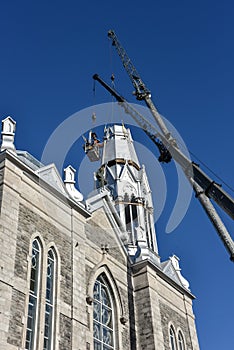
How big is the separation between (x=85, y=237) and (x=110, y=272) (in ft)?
7.67

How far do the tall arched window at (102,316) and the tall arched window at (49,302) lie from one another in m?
3.19

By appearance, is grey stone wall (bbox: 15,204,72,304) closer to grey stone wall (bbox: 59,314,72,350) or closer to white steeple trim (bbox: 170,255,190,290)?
grey stone wall (bbox: 59,314,72,350)

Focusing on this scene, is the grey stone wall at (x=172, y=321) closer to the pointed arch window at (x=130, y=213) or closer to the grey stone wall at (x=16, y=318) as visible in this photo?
the pointed arch window at (x=130, y=213)

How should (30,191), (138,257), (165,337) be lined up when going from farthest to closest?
1. (138,257)
2. (165,337)
3. (30,191)

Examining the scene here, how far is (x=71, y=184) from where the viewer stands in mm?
22172

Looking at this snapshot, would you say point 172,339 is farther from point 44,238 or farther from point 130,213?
point 130,213

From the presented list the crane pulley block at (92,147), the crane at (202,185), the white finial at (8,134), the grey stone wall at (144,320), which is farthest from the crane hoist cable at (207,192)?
the crane pulley block at (92,147)

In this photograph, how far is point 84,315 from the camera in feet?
61.2

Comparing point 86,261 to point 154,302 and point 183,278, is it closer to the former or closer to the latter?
point 154,302

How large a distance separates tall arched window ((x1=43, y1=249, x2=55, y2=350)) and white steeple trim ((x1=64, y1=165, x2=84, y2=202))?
3.59 meters

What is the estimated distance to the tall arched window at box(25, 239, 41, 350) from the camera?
53.0 feet

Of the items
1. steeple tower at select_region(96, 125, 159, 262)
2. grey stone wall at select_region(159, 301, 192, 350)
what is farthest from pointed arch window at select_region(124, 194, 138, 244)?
grey stone wall at select_region(159, 301, 192, 350)

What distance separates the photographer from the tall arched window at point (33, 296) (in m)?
16.2

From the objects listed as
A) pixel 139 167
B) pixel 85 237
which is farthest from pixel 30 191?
pixel 139 167
